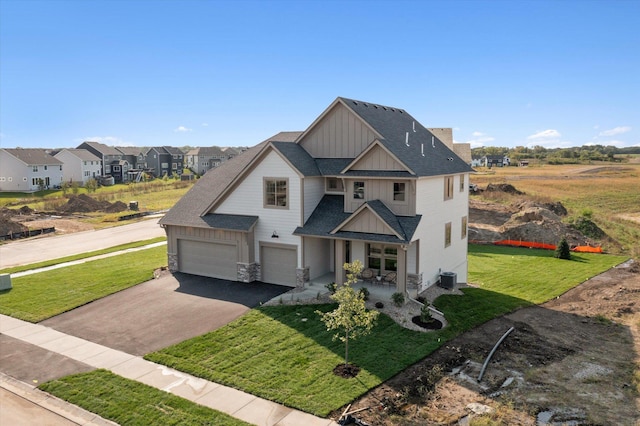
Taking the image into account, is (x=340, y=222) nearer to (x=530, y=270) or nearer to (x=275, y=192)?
(x=275, y=192)

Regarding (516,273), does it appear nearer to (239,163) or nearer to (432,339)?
(432,339)

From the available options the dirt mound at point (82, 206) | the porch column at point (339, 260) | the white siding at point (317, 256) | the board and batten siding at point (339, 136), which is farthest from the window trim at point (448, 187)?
the dirt mound at point (82, 206)

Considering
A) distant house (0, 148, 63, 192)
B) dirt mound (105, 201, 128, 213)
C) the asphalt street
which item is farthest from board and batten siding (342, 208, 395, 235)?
distant house (0, 148, 63, 192)

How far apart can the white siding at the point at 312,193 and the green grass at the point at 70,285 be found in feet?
31.8

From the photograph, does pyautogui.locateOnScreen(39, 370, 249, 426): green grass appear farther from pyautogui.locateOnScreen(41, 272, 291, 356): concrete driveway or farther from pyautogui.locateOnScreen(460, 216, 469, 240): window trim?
pyautogui.locateOnScreen(460, 216, 469, 240): window trim

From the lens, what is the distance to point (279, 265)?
2341 centimetres

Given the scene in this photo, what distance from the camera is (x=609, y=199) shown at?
6462cm

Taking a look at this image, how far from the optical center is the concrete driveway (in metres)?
17.5

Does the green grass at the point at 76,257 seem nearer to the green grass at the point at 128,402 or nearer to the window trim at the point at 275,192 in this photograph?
the window trim at the point at 275,192

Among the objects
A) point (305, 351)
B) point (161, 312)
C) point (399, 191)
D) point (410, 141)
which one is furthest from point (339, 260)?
point (161, 312)

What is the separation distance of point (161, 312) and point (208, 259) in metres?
5.48

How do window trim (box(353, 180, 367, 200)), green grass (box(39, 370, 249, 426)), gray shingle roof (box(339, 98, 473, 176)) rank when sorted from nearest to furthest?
green grass (box(39, 370, 249, 426)) → gray shingle roof (box(339, 98, 473, 176)) → window trim (box(353, 180, 367, 200))

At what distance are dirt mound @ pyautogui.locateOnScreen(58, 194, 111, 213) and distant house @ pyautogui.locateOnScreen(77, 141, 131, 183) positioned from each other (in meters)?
44.4

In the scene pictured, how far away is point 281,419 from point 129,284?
48.5ft
